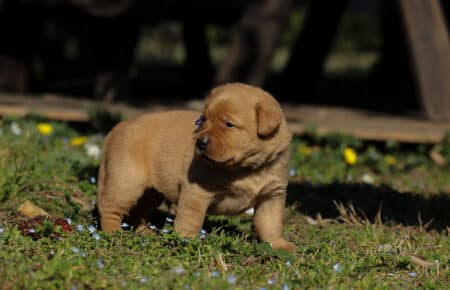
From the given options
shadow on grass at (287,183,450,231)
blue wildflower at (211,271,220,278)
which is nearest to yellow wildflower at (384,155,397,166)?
shadow on grass at (287,183,450,231)

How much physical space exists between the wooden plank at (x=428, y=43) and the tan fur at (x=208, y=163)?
3694mm

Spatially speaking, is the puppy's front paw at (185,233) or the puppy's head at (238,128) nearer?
the puppy's head at (238,128)

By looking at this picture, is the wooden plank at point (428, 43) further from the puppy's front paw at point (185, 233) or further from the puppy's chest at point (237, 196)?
the puppy's front paw at point (185, 233)

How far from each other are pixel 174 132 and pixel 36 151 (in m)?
2.05

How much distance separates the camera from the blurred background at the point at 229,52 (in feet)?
25.9

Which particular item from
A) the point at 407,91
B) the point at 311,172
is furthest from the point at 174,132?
the point at 407,91

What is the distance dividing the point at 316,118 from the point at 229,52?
123 centimetres

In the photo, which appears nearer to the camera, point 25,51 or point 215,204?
point 215,204

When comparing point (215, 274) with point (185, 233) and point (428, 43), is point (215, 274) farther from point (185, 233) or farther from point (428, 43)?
point (428, 43)

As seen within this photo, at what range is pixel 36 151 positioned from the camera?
6.28 m

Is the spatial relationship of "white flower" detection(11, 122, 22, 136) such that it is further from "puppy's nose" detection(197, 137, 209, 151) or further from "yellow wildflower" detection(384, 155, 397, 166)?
"puppy's nose" detection(197, 137, 209, 151)

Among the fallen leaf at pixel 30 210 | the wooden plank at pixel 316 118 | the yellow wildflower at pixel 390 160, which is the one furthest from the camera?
the wooden plank at pixel 316 118

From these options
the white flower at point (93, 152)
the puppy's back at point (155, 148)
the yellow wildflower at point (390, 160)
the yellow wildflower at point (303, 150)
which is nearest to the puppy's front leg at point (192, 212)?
the puppy's back at point (155, 148)

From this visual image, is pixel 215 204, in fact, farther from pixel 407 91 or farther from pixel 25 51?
pixel 407 91
